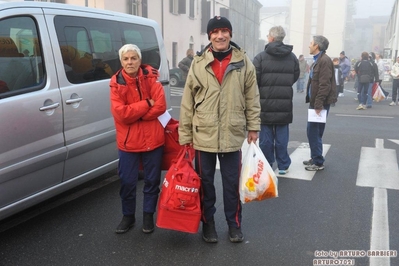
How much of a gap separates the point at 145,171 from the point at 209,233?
759 mm

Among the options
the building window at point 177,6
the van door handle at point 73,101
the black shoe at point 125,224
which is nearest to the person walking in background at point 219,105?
the black shoe at point 125,224

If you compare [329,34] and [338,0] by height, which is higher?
[338,0]

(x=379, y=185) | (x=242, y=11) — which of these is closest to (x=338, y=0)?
(x=242, y=11)

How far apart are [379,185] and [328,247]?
6.25ft

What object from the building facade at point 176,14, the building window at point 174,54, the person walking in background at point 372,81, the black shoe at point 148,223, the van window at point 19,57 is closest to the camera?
the van window at point 19,57

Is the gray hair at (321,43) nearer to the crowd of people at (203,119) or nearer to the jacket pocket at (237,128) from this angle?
the crowd of people at (203,119)

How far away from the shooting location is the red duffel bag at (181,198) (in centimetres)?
317

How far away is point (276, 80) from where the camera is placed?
15.7ft

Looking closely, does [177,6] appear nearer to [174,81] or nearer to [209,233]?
[174,81]

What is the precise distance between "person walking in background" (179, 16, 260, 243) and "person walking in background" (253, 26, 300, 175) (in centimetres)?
158

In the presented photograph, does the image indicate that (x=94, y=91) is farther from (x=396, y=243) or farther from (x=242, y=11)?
(x=242, y=11)

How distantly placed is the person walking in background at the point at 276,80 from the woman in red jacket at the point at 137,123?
1.78 meters

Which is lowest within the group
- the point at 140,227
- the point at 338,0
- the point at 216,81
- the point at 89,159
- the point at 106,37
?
A: the point at 140,227

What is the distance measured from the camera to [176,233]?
11.7ft
